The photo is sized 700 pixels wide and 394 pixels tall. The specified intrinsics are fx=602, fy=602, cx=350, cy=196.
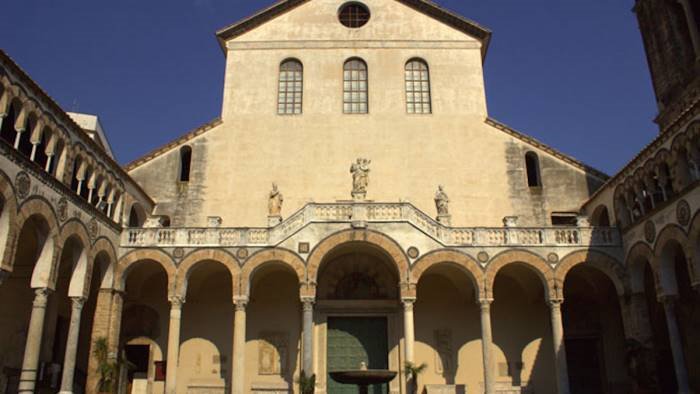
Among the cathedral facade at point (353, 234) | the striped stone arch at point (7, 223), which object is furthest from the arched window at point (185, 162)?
the striped stone arch at point (7, 223)

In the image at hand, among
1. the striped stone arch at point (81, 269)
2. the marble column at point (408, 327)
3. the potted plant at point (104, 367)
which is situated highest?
the striped stone arch at point (81, 269)

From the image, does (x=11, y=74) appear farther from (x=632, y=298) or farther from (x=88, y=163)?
(x=632, y=298)

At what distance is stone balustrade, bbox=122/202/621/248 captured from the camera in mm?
20391

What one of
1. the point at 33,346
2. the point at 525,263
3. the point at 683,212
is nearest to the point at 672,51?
the point at 683,212

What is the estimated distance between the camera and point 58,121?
17.1 meters

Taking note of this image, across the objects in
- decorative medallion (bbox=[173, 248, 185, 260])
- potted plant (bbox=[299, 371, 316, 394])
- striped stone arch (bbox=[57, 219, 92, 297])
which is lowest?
potted plant (bbox=[299, 371, 316, 394])

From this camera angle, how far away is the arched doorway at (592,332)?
2223 cm

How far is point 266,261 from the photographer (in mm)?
20094

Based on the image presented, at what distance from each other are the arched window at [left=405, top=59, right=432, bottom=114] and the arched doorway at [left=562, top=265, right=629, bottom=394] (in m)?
9.23

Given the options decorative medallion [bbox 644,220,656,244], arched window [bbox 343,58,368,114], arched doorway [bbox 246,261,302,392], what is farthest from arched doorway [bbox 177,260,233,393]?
decorative medallion [bbox 644,220,656,244]

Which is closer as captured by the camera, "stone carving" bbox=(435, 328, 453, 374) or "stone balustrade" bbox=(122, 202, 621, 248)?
"stone balustrade" bbox=(122, 202, 621, 248)

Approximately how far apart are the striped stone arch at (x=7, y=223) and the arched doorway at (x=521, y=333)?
1561 centimetres

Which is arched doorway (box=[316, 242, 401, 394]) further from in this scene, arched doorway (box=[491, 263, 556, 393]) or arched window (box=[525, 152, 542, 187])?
arched window (box=[525, 152, 542, 187])

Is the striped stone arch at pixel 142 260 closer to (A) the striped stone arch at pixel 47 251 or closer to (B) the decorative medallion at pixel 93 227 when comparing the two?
(B) the decorative medallion at pixel 93 227
